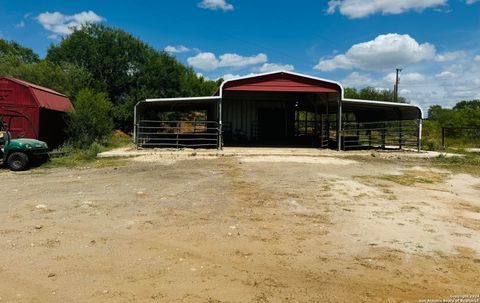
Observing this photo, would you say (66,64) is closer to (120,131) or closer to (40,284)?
(120,131)

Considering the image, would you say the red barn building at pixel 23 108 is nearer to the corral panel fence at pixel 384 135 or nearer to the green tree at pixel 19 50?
the corral panel fence at pixel 384 135

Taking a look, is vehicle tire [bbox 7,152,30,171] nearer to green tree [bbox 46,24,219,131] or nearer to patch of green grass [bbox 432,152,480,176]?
patch of green grass [bbox 432,152,480,176]

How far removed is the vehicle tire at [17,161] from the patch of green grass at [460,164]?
43.8 feet

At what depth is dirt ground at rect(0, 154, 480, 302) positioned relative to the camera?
13.5ft

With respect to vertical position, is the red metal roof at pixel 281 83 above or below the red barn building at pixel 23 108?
above

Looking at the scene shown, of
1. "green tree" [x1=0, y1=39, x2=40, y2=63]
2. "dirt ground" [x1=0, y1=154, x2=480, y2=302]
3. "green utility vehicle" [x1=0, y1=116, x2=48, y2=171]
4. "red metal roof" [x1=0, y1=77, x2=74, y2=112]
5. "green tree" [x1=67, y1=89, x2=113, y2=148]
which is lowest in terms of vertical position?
"dirt ground" [x1=0, y1=154, x2=480, y2=302]

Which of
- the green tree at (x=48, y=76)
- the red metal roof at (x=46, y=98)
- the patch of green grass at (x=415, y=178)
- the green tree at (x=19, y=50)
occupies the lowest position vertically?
the patch of green grass at (x=415, y=178)

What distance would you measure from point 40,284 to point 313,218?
4.09 metres

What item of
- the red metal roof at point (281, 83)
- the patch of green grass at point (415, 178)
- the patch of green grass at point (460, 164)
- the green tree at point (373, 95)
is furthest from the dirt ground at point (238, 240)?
the green tree at point (373, 95)

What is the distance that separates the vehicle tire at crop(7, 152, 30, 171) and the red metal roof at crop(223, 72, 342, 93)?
9094 mm

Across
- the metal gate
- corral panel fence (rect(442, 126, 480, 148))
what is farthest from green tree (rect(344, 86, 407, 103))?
the metal gate

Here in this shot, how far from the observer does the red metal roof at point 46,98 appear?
665 inches

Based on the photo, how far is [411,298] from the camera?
393 cm

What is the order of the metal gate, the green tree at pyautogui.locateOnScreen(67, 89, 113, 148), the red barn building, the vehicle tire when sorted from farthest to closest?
1. the green tree at pyautogui.locateOnScreen(67, 89, 113, 148)
2. the metal gate
3. the red barn building
4. the vehicle tire
